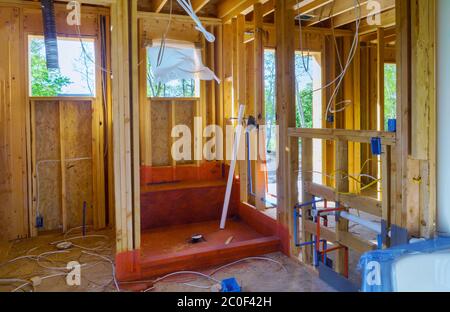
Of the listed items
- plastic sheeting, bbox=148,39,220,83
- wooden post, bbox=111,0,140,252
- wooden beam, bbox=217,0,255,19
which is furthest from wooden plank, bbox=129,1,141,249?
wooden beam, bbox=217,0,255,19

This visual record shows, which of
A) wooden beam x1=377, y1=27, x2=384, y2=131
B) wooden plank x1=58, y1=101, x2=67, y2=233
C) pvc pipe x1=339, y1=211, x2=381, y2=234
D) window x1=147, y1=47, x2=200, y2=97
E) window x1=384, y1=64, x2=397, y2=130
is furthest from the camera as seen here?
window x1=384, y1=64, x2=397, y2=130

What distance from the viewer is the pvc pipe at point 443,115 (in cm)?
198

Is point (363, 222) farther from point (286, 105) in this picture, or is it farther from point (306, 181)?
point (286, 105)

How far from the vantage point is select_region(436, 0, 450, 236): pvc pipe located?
78.0 inches

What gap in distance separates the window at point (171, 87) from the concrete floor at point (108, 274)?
1.97m

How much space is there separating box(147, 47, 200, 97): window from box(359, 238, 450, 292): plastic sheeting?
3.19m

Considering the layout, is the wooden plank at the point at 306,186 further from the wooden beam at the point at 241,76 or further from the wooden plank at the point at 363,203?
the wooden beam at the point at 241,76

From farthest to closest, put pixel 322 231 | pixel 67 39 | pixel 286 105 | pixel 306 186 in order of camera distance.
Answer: pixel 67 39 < pixel 286 105 < pixel 306 186 < pixel 322 231

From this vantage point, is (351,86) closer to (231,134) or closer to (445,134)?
(231,134)

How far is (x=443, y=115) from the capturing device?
6.63 feet

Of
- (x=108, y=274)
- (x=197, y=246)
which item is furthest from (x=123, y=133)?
(x=197, y=246)

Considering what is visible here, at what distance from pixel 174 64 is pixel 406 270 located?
10.9 feet

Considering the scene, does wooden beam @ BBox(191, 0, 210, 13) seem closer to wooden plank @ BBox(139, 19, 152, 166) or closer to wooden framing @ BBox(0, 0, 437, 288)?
wooden framing @ BBox(0, 0, 437, 288)
